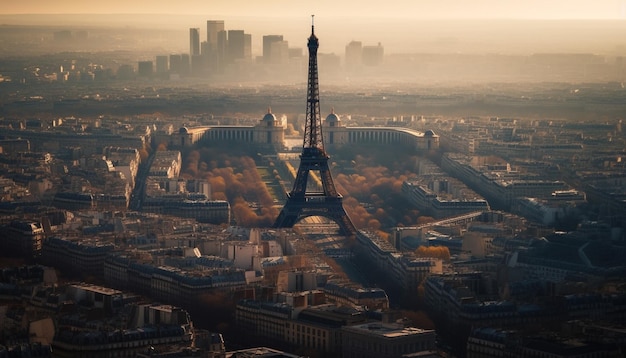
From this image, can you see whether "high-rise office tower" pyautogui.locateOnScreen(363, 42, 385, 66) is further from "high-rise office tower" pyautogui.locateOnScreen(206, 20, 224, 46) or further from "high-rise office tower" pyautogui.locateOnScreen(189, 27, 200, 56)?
"high-rise office tower" pyautogui.locateOnScreen(206, 20, 224, 46)

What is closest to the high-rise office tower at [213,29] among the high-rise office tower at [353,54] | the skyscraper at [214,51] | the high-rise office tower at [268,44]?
the skyscraper at [214,51]

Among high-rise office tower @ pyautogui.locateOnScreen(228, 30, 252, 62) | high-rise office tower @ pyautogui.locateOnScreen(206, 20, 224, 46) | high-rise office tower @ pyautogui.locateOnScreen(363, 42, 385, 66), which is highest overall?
high-rise office tower @ pyautogui.locateOnScreen(206, 20, 224, 46)

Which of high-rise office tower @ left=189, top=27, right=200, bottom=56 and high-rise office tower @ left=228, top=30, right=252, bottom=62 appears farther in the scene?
high-rise office tower @ left=228, top=30, right=252, bottom=62

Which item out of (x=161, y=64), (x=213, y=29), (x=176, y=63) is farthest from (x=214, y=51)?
(x=213, y=29)

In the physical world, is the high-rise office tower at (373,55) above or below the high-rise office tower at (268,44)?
below

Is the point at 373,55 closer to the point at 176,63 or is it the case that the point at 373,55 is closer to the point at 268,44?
the point at 268,44

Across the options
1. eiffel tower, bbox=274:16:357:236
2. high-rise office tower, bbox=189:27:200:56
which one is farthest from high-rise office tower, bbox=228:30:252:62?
eiffel tower, bbox=274:16:357:236

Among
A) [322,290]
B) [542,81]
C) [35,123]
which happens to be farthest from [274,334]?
[542,81]

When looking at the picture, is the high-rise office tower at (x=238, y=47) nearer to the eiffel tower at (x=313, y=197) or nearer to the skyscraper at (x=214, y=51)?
the skyscraper at (x=214, y=51)

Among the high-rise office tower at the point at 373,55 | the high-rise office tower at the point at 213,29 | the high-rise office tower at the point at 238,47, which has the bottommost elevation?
the high-rise office tower at the point at 373,55

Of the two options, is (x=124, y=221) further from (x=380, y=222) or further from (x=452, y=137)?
(x=452, y=137)
